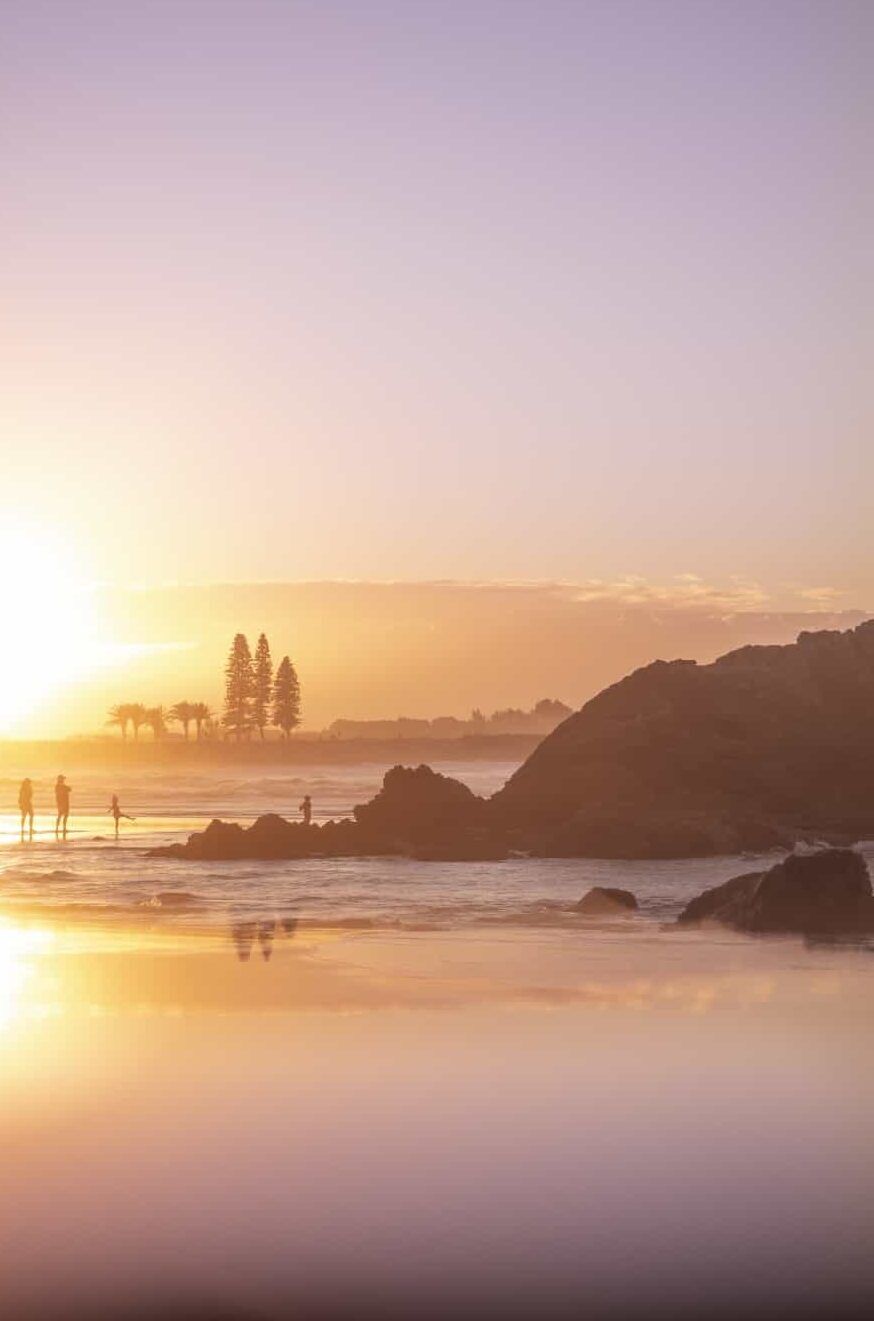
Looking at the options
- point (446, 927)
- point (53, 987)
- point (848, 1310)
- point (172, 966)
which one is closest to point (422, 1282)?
point (848, 1310)

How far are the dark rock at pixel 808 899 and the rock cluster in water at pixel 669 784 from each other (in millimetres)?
16553

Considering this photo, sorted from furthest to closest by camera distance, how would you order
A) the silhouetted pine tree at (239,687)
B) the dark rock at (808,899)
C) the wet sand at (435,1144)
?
the silhouetted pine tree at (239,687) → the dark rock at (808,899) → the wet sand at (435,1144)

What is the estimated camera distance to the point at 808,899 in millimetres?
24453

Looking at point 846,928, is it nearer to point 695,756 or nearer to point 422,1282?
point 422,1282

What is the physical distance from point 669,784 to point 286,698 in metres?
117

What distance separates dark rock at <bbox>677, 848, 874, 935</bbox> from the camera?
2406 cm

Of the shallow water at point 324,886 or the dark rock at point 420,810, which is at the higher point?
the dark rock at point 420,810

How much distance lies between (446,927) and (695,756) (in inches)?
1002

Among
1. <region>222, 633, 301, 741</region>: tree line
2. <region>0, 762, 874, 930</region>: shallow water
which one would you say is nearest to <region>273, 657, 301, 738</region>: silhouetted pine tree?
<region>222, 633, 301, 741</region>: tree line

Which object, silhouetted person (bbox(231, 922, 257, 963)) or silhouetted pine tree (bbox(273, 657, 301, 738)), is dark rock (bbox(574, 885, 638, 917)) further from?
silhouetted pine tree (bbox(273, 657, 301, 738))

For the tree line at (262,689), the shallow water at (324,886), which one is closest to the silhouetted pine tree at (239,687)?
the tree line at (262,689)

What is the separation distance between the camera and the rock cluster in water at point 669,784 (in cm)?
4319

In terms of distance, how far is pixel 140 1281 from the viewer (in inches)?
310

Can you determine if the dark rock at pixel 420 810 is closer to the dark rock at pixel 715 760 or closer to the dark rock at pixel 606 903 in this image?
the dark rock at pixel 715 760
